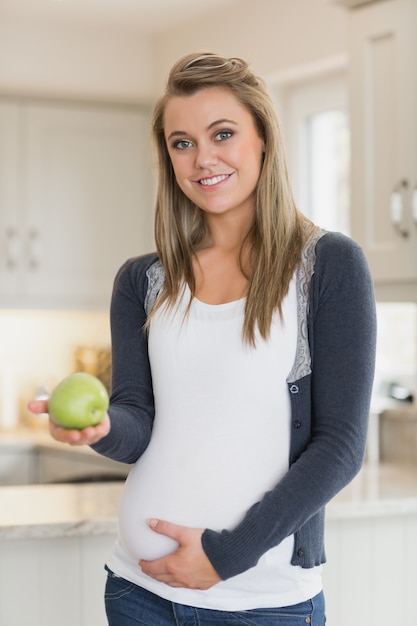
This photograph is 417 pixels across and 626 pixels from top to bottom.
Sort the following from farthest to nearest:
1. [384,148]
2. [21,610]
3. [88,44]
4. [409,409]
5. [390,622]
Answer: [88,44]
[409,409]
[384,148]
[390,622]
[21,610]

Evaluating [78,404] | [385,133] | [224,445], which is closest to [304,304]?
[224,445]

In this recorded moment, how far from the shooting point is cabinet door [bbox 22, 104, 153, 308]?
4.36 meters

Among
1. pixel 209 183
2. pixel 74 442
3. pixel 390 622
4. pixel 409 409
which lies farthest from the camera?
pixel 409 409

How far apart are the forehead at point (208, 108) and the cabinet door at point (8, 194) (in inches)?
112

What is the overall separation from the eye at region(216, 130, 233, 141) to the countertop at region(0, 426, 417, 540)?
35.6 inches

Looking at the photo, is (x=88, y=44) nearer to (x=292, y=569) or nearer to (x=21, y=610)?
(x=21, y=610)

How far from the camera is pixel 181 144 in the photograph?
155cm

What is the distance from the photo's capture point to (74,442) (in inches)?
54.2

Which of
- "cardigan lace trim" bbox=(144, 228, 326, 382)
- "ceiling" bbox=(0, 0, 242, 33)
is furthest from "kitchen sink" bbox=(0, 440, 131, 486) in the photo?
"cardigan lace trim" bbox=(144, 228, 326, 382)

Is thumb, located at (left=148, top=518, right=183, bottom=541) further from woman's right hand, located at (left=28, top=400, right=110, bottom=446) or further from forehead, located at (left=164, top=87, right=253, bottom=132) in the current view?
forehead, located at (left=164, top=87, right=253, bottom=132)

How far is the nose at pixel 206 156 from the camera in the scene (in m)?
1.50

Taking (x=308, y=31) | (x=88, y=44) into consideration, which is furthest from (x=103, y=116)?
(x=308, y=31)

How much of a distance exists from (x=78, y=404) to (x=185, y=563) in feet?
0.89

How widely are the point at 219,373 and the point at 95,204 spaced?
3137 millimetres
